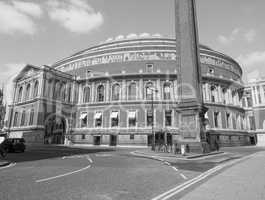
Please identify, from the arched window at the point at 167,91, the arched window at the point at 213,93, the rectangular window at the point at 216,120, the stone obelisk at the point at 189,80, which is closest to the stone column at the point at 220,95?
the arched window at the point at 213,93

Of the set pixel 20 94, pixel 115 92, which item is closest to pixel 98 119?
pixel 115 92

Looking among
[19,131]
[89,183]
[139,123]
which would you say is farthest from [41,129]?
[89,183]

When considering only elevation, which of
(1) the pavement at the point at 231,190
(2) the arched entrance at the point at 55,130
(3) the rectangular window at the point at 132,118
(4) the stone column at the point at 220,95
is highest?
(4) the stone column at the point at 220,95

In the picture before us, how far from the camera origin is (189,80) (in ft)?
70.8

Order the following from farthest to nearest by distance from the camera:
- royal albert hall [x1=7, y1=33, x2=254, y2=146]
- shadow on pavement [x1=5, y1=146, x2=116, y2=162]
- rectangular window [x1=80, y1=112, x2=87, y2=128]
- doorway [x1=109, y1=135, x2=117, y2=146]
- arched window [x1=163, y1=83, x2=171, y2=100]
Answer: rectangular window [x1=80, y1=112, x2=87, y2=128] < arched window [x1=163, y1=83, x2=171, y2=100] < royal albert hall [x1=7, y1=33, x2=254, y2=146] < doorway [x1=109, y1=135, x2=117, y2=146] < shadow on pavement [x1=5, y1=146, x2=116, y2=162]

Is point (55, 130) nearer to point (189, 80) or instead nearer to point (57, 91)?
point (57, 91)

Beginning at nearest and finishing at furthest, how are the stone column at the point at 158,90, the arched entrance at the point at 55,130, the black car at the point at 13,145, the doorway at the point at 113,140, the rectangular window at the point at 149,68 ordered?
the black car at the point at 13,145 → the doorway at the point at 113,140 → the stone column at the point at 158,90 → the arched entrance at the point at 55,130 → the rectangular window at the point at 149,68

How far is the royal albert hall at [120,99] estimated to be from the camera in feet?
133

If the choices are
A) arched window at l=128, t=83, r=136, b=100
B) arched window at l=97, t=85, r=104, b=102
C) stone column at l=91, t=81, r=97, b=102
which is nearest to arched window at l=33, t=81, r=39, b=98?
stone column at l=91, t=81, r=97, b=102

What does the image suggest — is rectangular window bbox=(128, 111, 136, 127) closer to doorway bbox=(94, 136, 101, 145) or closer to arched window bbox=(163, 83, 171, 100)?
doorway bbox=(94, 136, 101, 145)

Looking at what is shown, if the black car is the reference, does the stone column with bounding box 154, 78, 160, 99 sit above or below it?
above

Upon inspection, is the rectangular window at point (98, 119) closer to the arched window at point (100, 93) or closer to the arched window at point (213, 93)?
the arched window at point (100, 93)

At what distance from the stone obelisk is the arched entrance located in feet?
106

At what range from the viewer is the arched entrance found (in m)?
44.5
